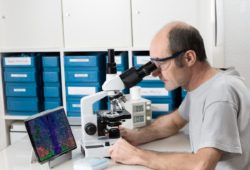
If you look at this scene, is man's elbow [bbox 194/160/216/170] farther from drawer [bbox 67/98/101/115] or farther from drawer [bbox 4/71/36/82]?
drawer [bbox 4/71/36/82]

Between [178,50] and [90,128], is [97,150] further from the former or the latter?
[178,50]

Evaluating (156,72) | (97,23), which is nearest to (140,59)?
(97,23)

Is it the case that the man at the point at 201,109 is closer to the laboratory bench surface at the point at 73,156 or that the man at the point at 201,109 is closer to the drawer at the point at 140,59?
the laboratory bench surface at the point at 73,156

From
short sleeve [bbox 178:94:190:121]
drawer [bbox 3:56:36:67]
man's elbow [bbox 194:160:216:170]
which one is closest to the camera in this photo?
man's elbow [bbox 194:160:216:170]

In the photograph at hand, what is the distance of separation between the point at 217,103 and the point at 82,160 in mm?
634

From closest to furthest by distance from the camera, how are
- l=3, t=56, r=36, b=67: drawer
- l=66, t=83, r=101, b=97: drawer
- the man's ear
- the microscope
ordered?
the man's ear, the microscope, l=66, t=83, r=101, b=97: drawer, l=3, t=56, r=36, b=67: drawer

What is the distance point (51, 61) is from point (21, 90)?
310 mm

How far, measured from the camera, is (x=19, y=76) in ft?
8.21

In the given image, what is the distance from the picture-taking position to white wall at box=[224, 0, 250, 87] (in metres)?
1.94

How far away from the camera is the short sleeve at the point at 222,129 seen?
136 cm

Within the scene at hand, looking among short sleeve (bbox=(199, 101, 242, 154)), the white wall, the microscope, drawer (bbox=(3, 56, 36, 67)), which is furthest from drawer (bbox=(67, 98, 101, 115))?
short sleeve (bbox=(199, 101, 242, 154))

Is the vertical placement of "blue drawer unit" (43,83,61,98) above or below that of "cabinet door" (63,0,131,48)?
below

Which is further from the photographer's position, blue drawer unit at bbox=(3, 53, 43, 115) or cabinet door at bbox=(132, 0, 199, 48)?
blue drawer unit at bbox=(3, 53, 43, 115)

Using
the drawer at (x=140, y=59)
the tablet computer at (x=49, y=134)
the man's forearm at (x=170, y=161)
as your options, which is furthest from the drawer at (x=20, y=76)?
the man's forearm at (x=170, y=161)
